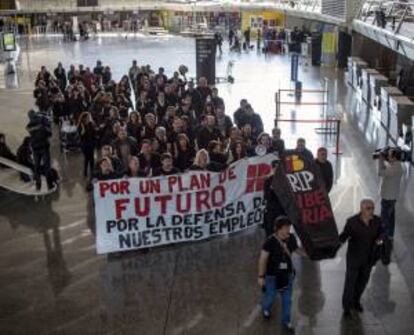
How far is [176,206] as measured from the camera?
10336 millimetres

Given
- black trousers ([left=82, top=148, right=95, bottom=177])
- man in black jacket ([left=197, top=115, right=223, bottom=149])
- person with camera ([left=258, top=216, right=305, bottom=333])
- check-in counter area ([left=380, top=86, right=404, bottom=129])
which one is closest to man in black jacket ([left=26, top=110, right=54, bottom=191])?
black trousers ([left=82, top=148, right=95, bottom=177])

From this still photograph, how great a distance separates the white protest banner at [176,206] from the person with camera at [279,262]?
9.40ft

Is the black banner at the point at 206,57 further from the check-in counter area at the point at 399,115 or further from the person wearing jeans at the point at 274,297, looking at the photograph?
the person wearing jeans at the point at 274,297

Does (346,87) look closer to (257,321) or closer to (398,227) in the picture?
(398,227)

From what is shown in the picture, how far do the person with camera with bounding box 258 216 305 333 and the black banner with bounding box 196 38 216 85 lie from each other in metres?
18.6

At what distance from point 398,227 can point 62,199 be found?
256 inches

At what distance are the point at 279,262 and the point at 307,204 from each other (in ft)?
5.25

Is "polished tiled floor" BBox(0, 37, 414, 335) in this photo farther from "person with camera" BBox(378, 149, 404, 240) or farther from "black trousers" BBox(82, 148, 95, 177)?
"person with camera" BBox(378, 149, 404, 240)

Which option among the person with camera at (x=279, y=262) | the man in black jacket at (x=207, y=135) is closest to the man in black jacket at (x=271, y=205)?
the person with camera at (x=279, y=262)

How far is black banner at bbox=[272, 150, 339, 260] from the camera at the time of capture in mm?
8797

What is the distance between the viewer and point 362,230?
7.78 m

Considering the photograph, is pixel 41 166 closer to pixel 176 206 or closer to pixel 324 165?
pixel 176 206

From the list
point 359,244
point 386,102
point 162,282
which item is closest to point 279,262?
point 359,244

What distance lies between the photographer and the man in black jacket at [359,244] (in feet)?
25.6
